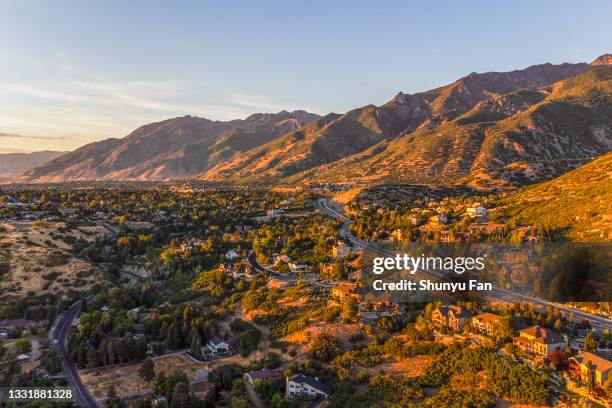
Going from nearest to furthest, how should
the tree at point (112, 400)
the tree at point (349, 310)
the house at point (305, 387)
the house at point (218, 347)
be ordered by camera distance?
1. the house at point (305, 387)
2. the tree at point (112, 400)
3. the house at point (218, 347)
4. the tree at point (349, 310)

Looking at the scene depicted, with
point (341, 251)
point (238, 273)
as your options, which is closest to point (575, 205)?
point (341, 251)

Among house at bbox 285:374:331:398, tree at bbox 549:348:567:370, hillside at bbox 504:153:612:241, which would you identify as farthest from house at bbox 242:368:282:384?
hillside at bbox 504:153:612:241

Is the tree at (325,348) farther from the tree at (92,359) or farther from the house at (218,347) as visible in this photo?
the tree at (92,359)

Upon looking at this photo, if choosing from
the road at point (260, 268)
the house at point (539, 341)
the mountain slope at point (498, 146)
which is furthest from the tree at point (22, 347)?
the mountain slope at point (498, 146)

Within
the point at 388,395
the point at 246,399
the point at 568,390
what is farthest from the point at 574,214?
the point at 246,399

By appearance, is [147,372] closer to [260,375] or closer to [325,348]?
[260,375]

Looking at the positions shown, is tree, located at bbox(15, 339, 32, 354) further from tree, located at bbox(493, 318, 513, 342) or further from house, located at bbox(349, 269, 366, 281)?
tree, located at bbox(493, 318, 513, 342)

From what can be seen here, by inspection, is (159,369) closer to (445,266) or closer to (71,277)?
(445,266)
